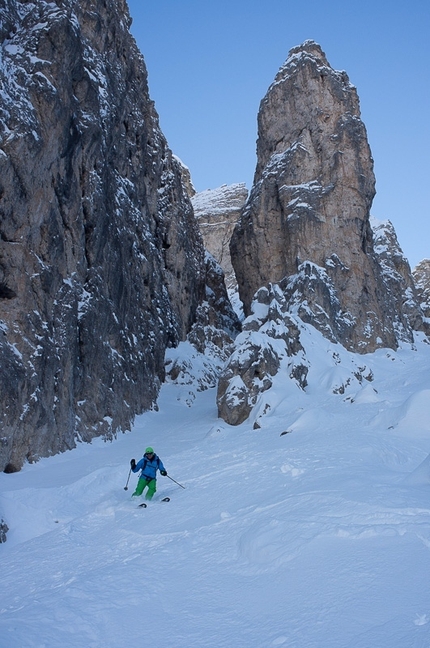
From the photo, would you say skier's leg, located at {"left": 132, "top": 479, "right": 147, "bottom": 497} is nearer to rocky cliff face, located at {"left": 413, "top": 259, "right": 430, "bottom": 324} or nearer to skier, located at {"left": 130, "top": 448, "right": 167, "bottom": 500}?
skier, located at {"left": 130, "top": 448, "right": 167, "bottom": 500}

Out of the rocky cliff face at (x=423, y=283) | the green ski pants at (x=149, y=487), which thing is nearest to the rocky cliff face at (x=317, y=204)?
the rocky cliff face at (x=423, y=283)

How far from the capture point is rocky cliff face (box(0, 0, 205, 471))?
15.7 metres

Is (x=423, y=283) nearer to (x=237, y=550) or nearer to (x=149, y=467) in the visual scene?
(x=149, y=467)

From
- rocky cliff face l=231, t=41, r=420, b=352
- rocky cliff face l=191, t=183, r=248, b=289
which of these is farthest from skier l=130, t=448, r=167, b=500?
rocky cliff face l=191, t=183, r=248, b=289

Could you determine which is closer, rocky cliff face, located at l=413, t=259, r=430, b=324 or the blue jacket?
the blue jacket

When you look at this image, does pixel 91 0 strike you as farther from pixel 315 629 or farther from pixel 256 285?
pixel 315 629

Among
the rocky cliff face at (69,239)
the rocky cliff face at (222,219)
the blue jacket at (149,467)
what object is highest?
the rocky cliff face at (222,219)

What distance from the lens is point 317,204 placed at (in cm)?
4494

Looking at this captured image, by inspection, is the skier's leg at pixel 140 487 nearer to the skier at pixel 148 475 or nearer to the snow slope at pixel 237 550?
the skier at pixel 148 475

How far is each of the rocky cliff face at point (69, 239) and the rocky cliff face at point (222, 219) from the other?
58067 mm

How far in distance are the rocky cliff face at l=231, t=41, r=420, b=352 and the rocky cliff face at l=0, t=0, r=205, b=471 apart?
607 inches

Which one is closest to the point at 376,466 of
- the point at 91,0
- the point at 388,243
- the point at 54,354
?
the point at 54,354

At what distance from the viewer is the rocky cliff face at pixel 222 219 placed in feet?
303

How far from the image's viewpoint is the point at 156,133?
41812mm
